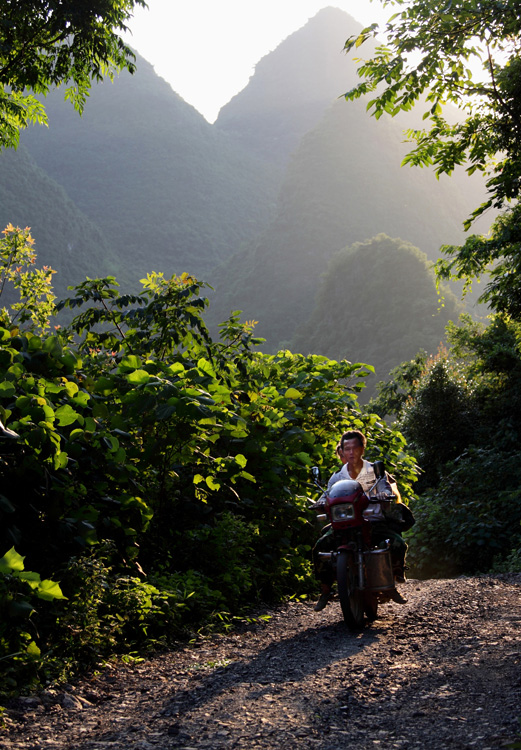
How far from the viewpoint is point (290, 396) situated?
21.2 feet

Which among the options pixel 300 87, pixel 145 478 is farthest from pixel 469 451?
pixel 300 87

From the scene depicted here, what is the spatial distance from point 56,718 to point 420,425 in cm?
1656

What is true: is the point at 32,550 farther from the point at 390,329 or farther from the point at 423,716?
the point at 390,329

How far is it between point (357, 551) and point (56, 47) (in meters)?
7.71

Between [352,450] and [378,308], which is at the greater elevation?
[378,308]

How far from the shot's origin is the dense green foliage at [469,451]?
12.3 meters

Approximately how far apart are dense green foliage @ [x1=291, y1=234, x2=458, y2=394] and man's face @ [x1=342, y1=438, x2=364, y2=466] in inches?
2884

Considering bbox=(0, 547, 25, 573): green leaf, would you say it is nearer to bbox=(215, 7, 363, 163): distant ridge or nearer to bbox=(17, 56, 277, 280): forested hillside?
bbox=(17, 56, 277, 280): forested hillside

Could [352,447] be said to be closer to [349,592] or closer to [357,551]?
[357,551]

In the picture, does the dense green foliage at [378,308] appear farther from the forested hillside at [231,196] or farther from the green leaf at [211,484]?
the green leaf at [211,484]

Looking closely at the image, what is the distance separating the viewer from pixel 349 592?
4840 mm

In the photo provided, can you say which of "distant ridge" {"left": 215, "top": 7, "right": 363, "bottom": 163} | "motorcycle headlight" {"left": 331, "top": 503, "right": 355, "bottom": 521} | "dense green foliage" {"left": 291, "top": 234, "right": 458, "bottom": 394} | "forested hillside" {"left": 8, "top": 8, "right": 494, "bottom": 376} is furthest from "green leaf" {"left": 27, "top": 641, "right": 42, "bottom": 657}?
"distant ridge" {"left": 215, "top": 7, "right": 363, "bottom": 163}

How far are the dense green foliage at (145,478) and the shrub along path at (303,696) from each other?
0.34 m

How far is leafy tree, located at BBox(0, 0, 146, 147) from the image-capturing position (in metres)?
8.12
